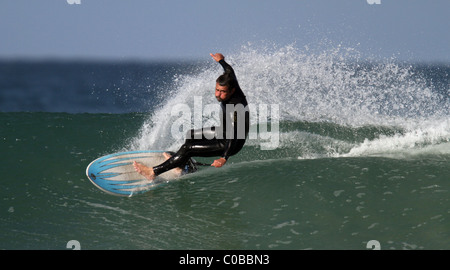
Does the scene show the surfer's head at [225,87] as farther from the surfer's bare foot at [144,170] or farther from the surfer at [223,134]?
the surfer's bare foot at [144,170]

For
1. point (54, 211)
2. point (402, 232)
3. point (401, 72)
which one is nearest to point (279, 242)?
point (402, 232)

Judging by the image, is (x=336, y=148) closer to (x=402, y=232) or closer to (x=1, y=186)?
(x=402, y=232)

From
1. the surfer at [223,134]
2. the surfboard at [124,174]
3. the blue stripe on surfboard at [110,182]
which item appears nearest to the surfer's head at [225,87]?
the surfer at [223,134]

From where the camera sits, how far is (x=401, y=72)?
12.0m

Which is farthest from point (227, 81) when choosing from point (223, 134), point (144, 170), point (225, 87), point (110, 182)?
point (110, 182)

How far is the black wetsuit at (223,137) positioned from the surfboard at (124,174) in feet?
1.89

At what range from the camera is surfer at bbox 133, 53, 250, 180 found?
22.0 ft

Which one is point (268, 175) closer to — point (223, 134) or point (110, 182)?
point (223, 134)

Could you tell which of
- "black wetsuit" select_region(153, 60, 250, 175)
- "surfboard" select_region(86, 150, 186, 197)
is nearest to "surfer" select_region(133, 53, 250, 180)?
"black wetsuit" select_region(153, 60, 250, 175)

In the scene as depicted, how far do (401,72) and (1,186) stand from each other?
366 inches

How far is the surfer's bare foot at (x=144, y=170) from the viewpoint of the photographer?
24.3 ft

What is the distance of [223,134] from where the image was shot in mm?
7277
